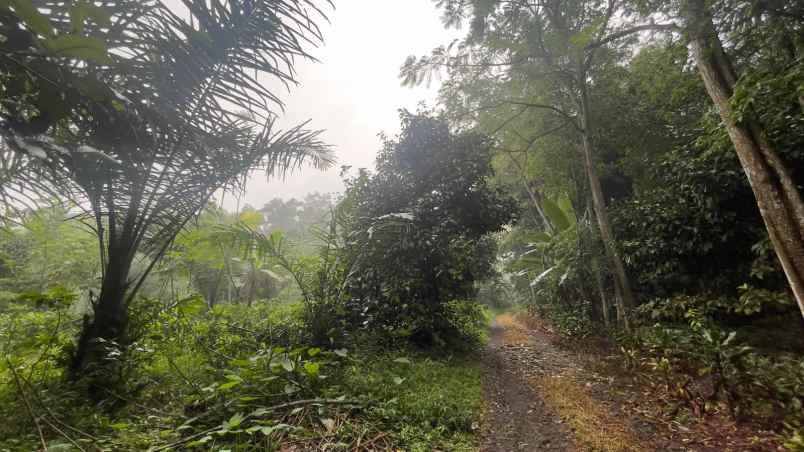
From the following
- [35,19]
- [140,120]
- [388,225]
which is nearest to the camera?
[35,19]

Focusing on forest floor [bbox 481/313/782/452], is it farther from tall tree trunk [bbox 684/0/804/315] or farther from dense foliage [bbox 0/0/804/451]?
tall tree trunk [bbox 684/0/804/315]

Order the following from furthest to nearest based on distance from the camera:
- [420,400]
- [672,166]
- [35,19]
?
[672,166], [420,400], [35,19]

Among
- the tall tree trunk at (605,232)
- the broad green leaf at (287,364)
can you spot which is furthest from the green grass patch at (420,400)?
the tall tree trunk at (605,232)

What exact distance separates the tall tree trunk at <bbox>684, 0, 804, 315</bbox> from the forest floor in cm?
175

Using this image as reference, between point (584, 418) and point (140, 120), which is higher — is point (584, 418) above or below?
below

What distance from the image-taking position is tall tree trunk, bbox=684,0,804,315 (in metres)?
3.01

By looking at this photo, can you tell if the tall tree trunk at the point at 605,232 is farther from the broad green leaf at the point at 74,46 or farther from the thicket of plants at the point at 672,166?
the broad green leaf at the point at 74,46

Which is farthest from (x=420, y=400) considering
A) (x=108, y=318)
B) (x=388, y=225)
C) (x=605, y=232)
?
(x=605, y=232)

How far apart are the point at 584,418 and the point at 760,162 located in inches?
139

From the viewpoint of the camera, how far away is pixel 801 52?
2.89 metres

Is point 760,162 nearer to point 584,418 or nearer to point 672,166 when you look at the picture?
point 672,166

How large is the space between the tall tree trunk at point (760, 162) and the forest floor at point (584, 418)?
1.75m

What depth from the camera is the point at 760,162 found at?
10.8ft

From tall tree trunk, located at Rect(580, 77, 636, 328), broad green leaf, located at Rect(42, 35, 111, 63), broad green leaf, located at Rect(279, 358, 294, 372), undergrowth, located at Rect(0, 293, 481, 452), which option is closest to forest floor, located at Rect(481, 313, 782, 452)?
undergrowth, located at Rect(0, 293, 481, 452)
